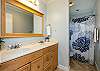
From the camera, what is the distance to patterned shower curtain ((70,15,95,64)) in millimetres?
4660

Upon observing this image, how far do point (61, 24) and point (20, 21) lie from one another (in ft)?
5.14

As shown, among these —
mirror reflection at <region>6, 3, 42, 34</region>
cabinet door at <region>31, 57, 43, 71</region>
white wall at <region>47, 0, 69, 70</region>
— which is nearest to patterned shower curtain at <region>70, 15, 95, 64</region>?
white wall at <region>47, 0, 69, 70</region>

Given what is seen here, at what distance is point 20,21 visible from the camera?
241cm

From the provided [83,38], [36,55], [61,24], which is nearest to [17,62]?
[36,55]

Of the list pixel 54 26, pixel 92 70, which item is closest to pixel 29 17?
pixel 54 26

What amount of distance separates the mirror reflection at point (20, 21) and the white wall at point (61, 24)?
0.71m

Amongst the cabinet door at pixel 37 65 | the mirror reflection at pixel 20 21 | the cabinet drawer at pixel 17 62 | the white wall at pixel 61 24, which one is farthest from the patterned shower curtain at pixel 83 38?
the cabinet drawer at pixel 17 62

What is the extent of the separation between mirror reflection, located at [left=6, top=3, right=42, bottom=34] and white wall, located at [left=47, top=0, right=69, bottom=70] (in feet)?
2.32

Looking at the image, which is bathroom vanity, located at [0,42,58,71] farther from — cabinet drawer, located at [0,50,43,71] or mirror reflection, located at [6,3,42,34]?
mirror reflection, located at [6,3,42,34]

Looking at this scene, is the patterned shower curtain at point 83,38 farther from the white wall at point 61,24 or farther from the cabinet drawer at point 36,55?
the cabinet drawer at point 36,55

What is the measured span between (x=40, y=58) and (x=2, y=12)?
43.7 inches

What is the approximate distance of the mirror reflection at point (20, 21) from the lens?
207 cm

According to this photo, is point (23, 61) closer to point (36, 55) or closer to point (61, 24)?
point (36, 55)

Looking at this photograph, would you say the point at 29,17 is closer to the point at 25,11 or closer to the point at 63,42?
the point at 25,11
